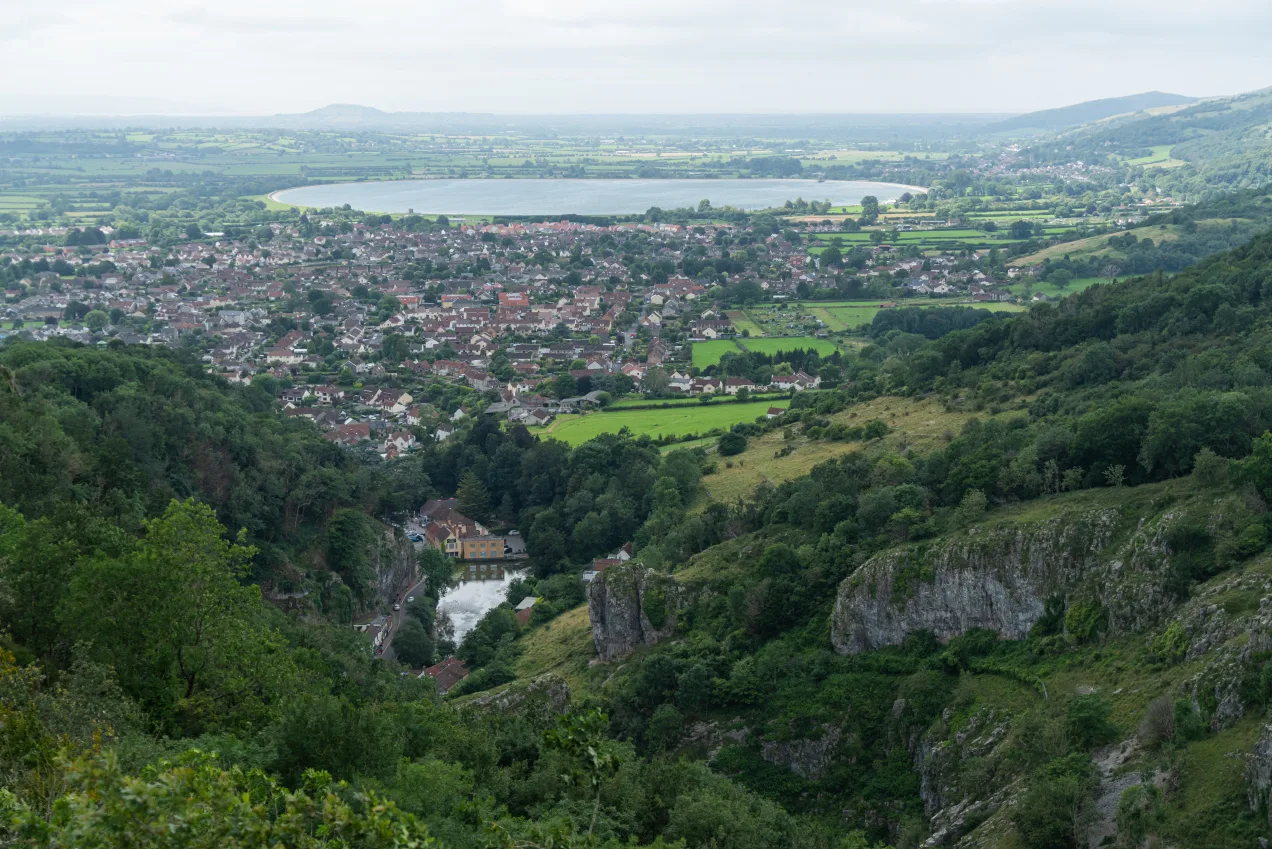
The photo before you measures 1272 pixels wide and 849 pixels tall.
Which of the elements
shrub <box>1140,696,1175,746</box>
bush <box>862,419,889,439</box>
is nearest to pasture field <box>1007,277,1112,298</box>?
bush <box>862,419,889,439</box>

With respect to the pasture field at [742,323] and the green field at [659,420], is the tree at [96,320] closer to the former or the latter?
the green field at [659,420]

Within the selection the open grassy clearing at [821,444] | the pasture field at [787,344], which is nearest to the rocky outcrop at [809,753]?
the open grassy clearing at [821,444]

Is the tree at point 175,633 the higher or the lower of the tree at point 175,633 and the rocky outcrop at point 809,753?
the higher

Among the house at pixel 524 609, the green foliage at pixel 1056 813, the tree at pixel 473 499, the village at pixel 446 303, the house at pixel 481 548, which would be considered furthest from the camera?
the village at pixel 446 303

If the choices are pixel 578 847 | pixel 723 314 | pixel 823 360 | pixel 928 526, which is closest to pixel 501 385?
pixel 823 360

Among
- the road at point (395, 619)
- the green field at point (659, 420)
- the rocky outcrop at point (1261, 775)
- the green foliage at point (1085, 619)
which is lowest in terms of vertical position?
the road at point (395, 619)

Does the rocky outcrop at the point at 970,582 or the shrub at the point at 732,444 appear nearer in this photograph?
the rocky outcrop at the point at 970,582

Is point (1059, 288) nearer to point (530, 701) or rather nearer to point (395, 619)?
point (395, 619)
